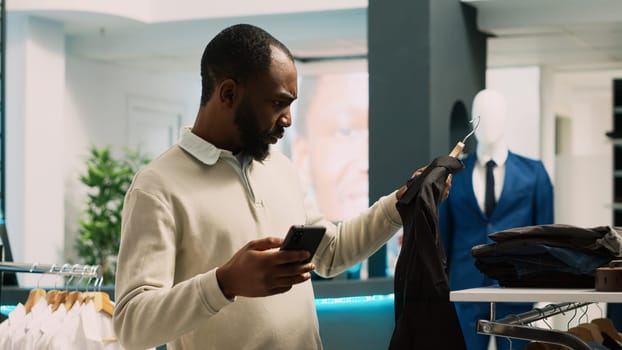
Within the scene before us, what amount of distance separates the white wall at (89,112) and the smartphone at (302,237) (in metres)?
8.31

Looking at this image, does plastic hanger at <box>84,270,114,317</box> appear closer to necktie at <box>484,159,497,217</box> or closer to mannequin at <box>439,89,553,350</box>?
mannequin at <box>439,89,553,350</box>

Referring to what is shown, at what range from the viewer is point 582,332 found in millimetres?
2572

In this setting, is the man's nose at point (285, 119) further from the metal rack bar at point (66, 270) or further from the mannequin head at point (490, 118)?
the mannequin head at point (490, 118)

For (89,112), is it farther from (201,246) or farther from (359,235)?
(201,246)

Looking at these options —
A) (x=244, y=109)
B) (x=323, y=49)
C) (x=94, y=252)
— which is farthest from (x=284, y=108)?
(x=323, y=49)

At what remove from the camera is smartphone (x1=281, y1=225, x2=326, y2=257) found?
1.90 m

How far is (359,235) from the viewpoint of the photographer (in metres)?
2.50

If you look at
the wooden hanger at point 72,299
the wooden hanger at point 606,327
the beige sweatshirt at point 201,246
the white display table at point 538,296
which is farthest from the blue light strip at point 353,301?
the white display table at point 538,296

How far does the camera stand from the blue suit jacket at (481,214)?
4.60m

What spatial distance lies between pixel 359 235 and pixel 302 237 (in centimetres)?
59

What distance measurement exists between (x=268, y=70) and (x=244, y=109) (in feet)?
0.33

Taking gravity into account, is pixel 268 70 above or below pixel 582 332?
above

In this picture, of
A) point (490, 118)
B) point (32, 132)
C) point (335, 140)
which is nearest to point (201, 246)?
point (490, 118)

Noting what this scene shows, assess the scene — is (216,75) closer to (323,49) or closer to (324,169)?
(323,49)
